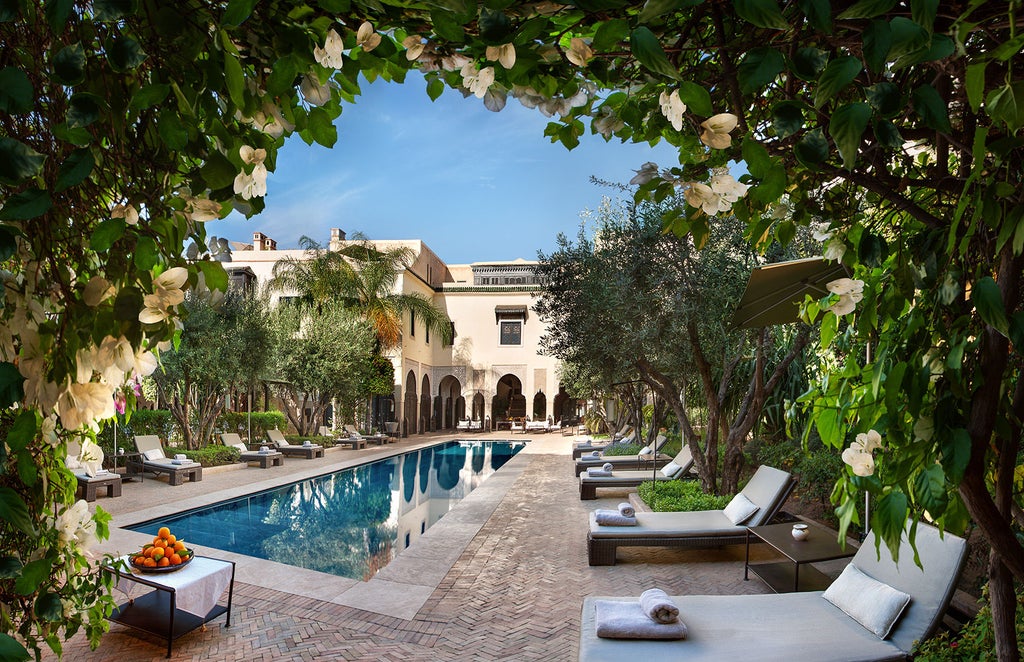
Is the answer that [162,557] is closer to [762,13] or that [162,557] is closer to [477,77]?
[477,77]

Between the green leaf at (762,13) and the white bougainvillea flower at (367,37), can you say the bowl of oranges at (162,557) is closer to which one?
the white bougainvillea flower at (367,37)

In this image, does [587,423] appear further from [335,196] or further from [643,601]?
[335,196]

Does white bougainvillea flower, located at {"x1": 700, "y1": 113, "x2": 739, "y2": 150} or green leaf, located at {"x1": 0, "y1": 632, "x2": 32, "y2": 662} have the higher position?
white bougainvillea flower, located at {"x1": 700, "y1": 113, "x2": 739, "y2": 150}

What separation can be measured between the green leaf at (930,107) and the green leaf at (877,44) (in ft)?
0.81

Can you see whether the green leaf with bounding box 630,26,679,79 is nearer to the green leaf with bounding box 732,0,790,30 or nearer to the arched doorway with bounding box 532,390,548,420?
the green leaf with bounding box 732,0,790,30

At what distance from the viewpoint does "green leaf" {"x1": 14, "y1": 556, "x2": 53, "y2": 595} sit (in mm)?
1232

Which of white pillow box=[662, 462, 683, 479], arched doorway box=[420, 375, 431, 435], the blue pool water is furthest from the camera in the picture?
arched doorway box=[420, 375, 431, 435]

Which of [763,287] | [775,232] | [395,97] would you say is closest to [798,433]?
[763,287]

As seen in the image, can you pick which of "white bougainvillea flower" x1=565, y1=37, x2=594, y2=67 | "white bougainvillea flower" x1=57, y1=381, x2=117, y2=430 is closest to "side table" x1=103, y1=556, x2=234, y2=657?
"white bougainvillea flower" x1=57, y1=381, x2=117, y2=430

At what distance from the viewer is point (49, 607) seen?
139 centimetres

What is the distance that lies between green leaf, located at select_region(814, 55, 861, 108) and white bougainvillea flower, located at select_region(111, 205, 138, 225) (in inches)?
48.2

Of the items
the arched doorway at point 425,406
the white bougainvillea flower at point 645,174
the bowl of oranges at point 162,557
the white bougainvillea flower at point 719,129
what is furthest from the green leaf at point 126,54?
the arched doorway at point 425,406

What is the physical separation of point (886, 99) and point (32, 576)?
5.93ft

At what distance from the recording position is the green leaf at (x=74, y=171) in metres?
0.99
